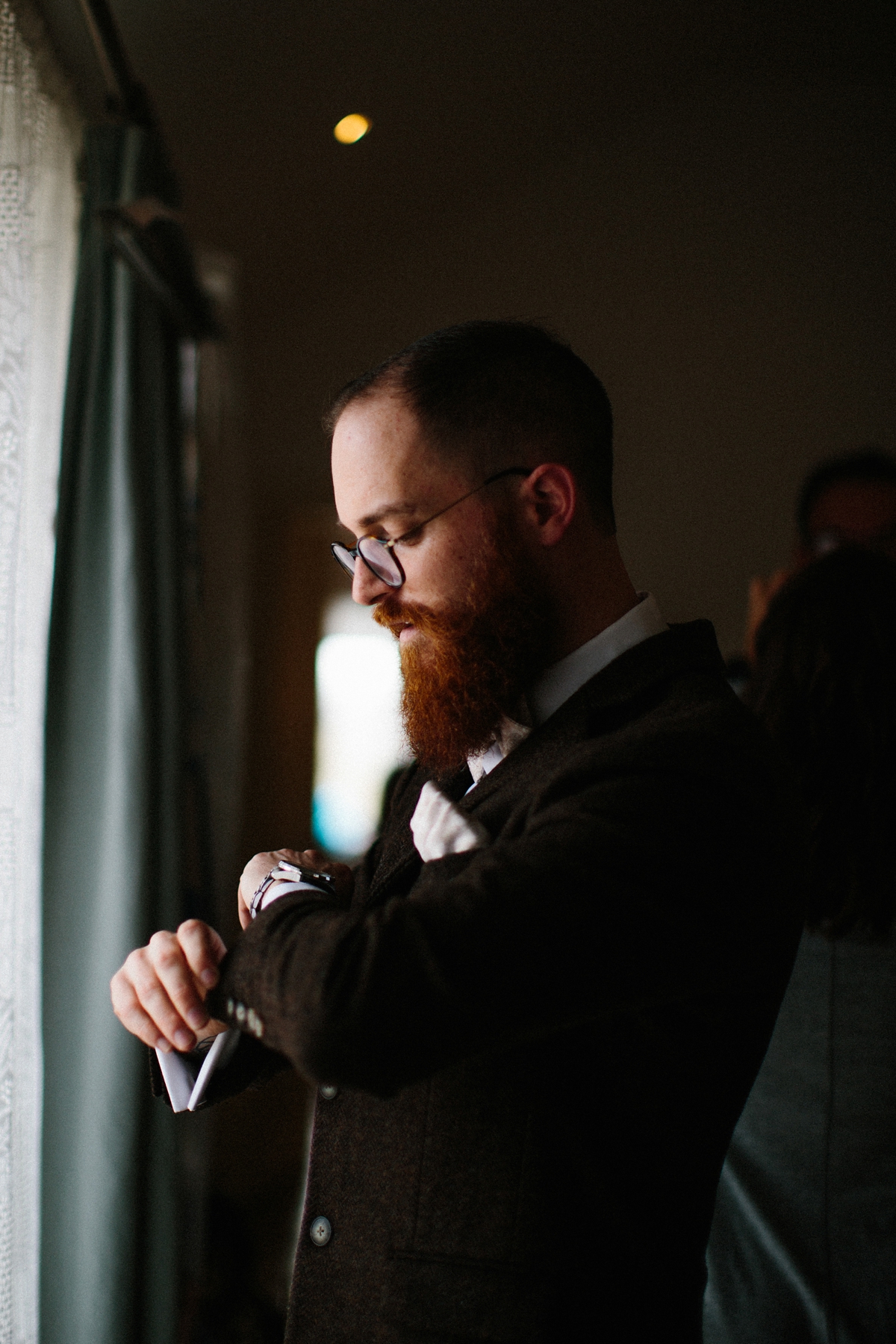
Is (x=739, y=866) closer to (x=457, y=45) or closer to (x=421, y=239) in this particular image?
(x=457, y=45)

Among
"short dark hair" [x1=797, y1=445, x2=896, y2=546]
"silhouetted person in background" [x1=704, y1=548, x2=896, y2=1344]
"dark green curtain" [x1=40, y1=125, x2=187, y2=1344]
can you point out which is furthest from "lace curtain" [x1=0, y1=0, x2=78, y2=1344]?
"short dark hair" [x1=797, y1=445, x2=896, y2=546]

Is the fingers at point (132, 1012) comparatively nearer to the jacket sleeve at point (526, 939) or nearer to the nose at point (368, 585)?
the jacket sleeve at point (526, 939)

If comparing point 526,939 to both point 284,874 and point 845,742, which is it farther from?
point 845,742

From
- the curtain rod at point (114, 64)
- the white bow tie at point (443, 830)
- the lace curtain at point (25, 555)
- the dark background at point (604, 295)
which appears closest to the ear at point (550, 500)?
the white bow tie at point (443, 830)

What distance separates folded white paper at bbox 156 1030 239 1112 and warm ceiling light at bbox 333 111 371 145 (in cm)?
215

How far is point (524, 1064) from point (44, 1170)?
0.96 metres

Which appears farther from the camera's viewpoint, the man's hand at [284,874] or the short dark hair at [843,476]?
the short dark hair at [843,476]

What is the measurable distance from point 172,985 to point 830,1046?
87 centimetres

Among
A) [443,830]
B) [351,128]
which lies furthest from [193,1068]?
[351,128]

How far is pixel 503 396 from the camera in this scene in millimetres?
857

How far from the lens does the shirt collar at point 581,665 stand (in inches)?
33.2

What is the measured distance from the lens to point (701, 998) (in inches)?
28.9

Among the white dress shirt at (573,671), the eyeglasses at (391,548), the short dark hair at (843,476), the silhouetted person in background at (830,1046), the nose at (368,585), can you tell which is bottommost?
the silhouetted person in background at (830,1046)

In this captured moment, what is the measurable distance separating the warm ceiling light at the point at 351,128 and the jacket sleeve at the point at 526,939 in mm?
2111
